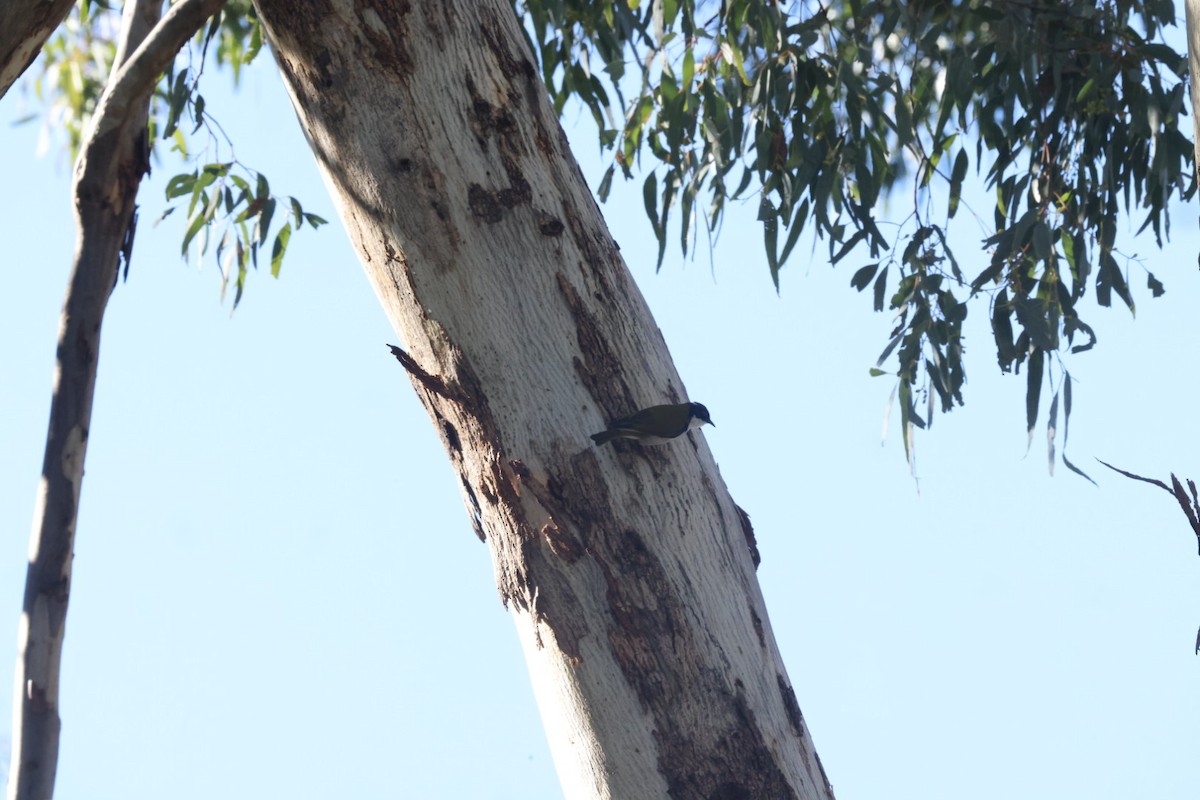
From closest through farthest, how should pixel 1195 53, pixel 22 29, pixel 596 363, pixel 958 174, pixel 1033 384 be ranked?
pixel 1195 53 < pixel 22 29 < pixel 596 363 < pixel 1033 384 < pixel 958 174

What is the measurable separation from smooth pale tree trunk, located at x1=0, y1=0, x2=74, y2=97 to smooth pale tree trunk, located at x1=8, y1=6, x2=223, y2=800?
169 millimetres

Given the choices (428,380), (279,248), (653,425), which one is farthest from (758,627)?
(279,248)

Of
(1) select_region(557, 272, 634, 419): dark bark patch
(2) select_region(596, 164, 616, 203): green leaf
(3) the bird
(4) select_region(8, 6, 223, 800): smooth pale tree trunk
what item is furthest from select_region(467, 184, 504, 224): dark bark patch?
(2) select_region(596, 164, 616, 203): green leaf

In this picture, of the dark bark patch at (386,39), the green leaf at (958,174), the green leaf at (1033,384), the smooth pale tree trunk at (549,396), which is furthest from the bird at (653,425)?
the green leaf at (958,174)

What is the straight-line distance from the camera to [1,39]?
1213 mm

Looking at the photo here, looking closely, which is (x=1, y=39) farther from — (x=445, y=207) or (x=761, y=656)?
(x=761, y=656)

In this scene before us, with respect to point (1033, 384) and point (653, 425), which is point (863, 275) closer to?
point (1033, 384)

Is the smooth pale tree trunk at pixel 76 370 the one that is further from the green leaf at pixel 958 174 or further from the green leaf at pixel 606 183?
the green leaf at pixel 958 174

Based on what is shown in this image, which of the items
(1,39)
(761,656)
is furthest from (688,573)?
(1,39)

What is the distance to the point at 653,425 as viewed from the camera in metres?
1.30

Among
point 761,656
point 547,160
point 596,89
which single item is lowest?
point 761,656

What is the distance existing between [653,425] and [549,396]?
0.13 m

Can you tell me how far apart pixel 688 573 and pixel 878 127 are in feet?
5.47

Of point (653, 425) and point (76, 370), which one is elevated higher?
point (76, 370)
